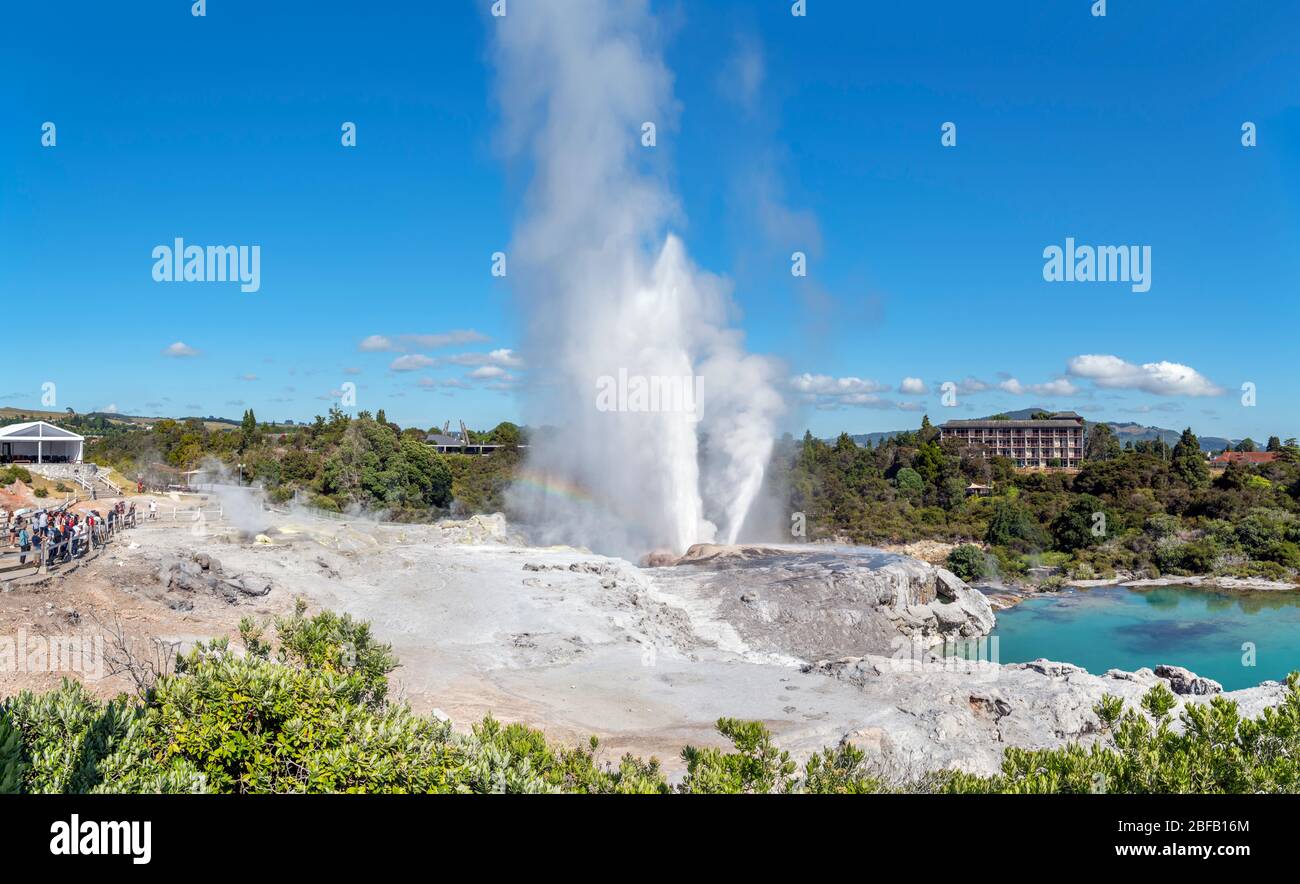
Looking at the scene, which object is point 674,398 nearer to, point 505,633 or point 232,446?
point 505,633

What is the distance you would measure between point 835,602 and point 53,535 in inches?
923

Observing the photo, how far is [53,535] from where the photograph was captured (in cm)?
2206

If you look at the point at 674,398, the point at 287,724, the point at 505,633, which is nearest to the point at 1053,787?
the point at 287,724

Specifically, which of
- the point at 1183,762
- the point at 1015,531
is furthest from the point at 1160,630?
the point at 1183,762

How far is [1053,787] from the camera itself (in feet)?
20.0

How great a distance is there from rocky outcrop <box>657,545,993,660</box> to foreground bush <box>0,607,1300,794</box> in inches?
675

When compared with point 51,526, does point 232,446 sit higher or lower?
higher

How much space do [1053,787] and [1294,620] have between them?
4063 cm

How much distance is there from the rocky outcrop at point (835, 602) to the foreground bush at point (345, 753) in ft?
56.2

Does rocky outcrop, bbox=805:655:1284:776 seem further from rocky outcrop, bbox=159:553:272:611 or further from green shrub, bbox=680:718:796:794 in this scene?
rocky outcrop, bbox=159:553:272:611

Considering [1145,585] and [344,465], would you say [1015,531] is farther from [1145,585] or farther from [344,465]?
[344,465]

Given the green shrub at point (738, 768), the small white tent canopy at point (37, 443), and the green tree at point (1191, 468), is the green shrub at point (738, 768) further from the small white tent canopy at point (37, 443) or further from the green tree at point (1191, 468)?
the green tree at point (1191, 468)
